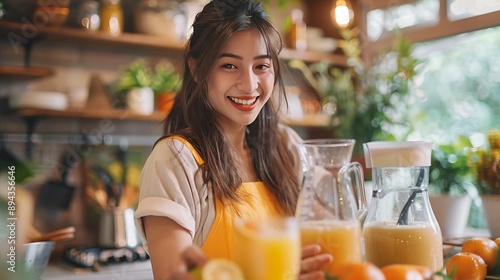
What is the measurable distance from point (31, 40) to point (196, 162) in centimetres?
177

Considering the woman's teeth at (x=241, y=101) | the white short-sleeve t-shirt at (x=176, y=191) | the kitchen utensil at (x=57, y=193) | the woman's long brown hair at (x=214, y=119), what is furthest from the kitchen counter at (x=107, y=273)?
the woman's teeth at (x=241, y=101)

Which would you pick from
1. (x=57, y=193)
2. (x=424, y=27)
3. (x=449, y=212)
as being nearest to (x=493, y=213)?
(x=449, y=212)

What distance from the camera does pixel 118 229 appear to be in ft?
9.52

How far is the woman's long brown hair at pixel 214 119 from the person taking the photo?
1476 millimetres

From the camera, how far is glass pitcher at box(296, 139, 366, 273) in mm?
931

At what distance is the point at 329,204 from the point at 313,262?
11 cm

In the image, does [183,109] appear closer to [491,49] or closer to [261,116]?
[261,116]

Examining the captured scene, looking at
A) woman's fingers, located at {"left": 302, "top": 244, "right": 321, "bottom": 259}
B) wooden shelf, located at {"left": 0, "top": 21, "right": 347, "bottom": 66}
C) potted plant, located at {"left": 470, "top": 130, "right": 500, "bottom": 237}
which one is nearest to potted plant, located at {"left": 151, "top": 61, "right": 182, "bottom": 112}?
wooden shelf, located at {"left": 0, "top": 21, "right": 347, "bottom": 66}

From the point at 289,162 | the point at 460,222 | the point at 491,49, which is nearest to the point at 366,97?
the point at 491,49

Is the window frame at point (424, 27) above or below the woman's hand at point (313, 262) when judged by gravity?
above

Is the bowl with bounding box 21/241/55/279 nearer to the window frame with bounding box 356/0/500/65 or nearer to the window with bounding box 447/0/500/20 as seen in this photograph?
the window frame with bounding box 356/0/500/65

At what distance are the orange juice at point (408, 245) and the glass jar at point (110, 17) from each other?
7.26 feet

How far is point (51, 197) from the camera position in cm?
297

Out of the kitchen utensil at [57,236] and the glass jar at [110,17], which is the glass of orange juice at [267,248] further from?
the glass jar at [110,17]
